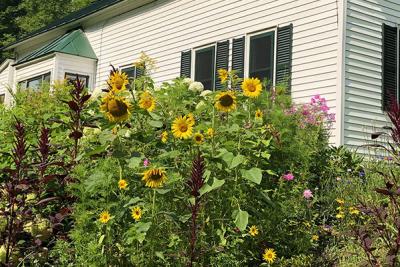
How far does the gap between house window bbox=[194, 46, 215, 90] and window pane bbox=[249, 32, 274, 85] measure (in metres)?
1.22

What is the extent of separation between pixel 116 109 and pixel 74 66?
13.5 m

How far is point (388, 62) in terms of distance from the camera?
9.52 metres

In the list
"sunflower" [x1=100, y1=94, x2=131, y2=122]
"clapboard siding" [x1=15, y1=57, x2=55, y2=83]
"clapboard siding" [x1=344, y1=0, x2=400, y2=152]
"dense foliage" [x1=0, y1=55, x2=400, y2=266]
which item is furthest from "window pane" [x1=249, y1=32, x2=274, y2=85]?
"clapboard siding" [x1=15, y1=57, x2=55, y2=83]

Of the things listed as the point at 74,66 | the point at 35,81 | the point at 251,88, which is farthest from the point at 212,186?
the point at 35,81

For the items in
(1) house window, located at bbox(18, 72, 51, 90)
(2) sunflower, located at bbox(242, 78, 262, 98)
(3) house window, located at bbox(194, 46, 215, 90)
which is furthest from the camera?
(1) house window, located at bbox(18, 72, 51, 90)

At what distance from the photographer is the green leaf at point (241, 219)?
315cm

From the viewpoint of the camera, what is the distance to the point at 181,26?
12680mm

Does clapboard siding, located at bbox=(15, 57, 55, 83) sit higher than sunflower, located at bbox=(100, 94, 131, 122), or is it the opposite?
clapboard siding, located at bbox=(15, 57, 55, 83)

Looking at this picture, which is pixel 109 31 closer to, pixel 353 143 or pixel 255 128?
pixel 353 143

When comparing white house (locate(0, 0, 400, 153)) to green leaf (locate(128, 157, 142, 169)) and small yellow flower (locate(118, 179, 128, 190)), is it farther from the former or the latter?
small yellow flower (locate(118, 179, 128, 190))

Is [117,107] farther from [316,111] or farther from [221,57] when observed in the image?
[221,57]

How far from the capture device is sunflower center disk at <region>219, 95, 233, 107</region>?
350 cm

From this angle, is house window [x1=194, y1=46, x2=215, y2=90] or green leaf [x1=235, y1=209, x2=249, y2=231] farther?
house window [x1=194, y1=46, x2=215, y2=90]

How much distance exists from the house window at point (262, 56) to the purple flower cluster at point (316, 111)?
4.53 ft
